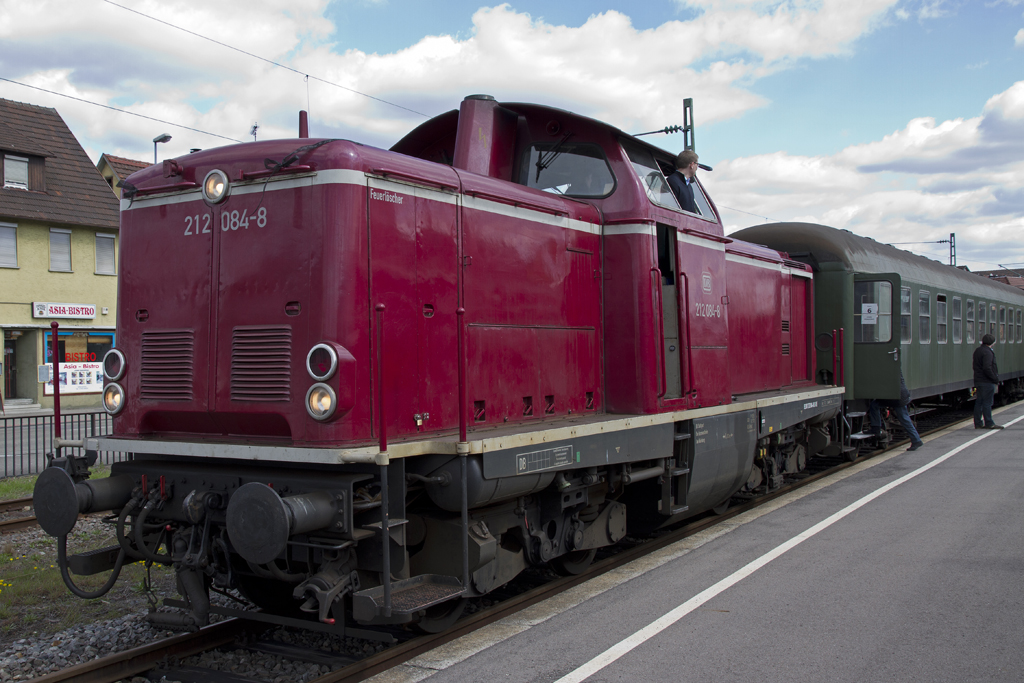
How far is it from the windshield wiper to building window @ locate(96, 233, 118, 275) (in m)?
22.7

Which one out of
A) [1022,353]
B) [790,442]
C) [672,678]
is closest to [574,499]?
[672,678]

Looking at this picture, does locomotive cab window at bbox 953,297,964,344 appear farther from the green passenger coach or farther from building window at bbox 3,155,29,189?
building window at bbox 3,155,29,189

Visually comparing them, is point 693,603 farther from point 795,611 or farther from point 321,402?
point 321,402

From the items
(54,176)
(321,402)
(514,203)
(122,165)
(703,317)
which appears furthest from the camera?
(122,165)

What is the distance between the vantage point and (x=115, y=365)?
4941mm

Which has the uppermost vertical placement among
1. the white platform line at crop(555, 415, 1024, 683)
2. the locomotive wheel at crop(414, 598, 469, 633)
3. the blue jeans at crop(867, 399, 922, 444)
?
the blue jeans at crop(867, 399, 922, 444)

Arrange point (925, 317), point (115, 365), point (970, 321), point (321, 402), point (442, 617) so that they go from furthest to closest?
Result: point (970, 321)
point (925, 317)
point (115, 365)
point (442, 617)
point (321, 402)

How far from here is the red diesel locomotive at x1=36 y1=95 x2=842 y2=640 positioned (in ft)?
13.8

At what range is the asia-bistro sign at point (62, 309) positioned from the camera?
2320 centimetres

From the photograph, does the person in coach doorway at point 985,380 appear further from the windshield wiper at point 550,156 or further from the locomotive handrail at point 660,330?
the windshield wiper at point 550,156

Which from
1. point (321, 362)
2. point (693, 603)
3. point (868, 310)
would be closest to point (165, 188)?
point (321, 362)

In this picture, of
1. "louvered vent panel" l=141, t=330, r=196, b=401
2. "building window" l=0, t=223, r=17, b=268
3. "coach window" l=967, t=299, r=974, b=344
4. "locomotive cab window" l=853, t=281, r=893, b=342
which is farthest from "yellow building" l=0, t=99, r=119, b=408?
"coach window" l=967, t=299, r=974, b=344

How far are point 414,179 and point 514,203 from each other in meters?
0.99

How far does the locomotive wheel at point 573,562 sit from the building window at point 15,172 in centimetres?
2417
